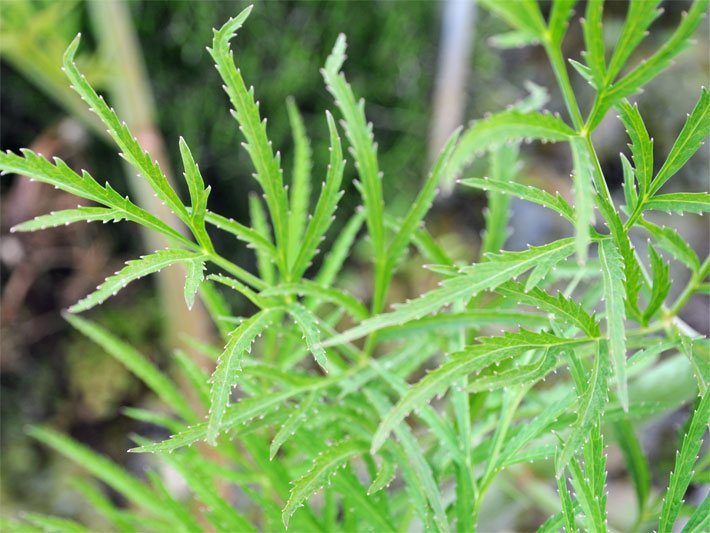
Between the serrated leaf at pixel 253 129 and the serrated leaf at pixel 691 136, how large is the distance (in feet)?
0.55

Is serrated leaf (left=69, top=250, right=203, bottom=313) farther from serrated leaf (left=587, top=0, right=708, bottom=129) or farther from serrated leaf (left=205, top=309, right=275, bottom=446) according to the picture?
serrated leaf (left=587, top=0, right=708, bottom=129)

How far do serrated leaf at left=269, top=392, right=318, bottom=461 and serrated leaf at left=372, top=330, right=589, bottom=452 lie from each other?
5cm

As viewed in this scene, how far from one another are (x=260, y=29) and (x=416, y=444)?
1.23 m

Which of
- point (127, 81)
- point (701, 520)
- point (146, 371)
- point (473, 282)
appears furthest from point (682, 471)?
point (127, 81)

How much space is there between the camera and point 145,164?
0.27 metres

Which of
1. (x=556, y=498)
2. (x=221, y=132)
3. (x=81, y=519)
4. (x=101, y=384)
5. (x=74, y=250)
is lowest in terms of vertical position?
(x=81, y=519)

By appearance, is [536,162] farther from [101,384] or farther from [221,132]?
[101,384]

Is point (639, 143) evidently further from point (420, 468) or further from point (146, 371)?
point (146, 371)

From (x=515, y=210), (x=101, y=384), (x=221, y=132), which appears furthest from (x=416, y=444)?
(x=515, y=210)

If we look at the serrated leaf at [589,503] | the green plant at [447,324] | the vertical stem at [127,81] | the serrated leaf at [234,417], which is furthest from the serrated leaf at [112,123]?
the vertical stem at [127,81]

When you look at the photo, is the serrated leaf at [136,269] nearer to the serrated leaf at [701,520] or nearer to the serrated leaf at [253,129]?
the serrated leaf at [253,129]

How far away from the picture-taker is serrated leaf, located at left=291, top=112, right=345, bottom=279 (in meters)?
0.33

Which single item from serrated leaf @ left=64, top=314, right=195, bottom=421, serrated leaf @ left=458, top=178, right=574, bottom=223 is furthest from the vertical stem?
serrated leaf @ left=458, top=178, right=574, bottom=223

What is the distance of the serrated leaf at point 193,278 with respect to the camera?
276 mm
